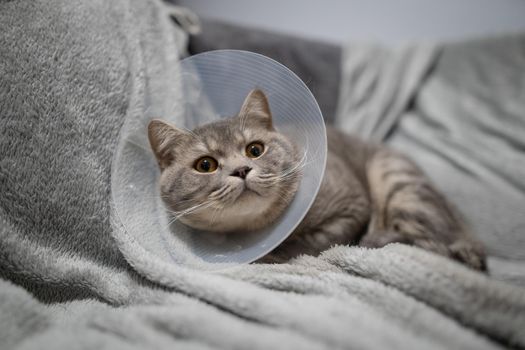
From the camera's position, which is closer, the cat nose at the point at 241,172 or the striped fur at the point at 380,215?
the cat nose at the point at 241,172

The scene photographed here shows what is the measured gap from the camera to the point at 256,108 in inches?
52.5

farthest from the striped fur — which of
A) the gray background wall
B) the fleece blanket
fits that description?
the gray background wall

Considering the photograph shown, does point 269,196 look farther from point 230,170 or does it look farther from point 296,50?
point 296,50

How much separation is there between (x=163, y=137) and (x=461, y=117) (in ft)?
5.38

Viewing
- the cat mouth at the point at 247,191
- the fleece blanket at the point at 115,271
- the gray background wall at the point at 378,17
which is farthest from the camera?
the gray background wall at the point at 378,17

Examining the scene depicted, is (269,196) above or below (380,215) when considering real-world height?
above

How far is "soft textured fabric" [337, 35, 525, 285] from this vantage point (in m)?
1.88

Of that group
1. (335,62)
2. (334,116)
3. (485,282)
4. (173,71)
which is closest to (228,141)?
(173,71)

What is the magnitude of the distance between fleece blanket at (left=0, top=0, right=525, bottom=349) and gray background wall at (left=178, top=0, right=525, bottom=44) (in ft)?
4.74

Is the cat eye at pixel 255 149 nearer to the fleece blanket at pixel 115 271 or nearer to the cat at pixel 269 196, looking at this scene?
the cat at pixel 269 196

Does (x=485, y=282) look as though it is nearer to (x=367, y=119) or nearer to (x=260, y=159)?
(x=260, y=159)

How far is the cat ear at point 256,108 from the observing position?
1293 millimetres

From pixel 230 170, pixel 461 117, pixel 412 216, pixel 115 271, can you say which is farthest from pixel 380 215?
pixel 115 271

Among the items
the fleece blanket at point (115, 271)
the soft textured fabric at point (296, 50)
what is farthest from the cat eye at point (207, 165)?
the soft textured fabric at point (296, 50)
